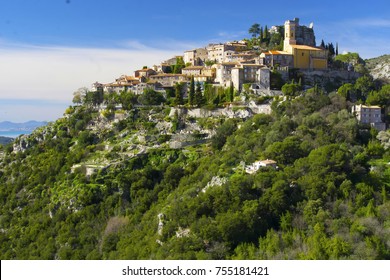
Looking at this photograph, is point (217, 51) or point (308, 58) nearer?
point (308, 58)

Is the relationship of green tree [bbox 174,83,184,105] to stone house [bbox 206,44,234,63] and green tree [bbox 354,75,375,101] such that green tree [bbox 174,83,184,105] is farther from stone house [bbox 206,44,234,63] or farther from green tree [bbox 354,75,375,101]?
green tree [bbox 354,75,375,101]

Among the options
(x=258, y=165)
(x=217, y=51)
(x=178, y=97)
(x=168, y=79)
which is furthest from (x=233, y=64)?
(x=258, y=165)

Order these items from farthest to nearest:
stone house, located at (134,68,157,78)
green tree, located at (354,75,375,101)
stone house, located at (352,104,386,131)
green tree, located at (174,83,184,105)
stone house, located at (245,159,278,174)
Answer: stone house, located at (134,68,157,78) < green tree, located at (174,83,184,105) < green tree, located at (354,75,375,101) < stone house, located at (352,104,386,131) < stone house, located at (245,159,278,174)

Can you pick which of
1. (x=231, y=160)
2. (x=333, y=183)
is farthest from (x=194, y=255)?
(x=231, y=160)

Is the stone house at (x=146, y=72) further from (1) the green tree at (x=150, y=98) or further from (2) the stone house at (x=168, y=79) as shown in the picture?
(1) the green tree at (x=150, y=98)

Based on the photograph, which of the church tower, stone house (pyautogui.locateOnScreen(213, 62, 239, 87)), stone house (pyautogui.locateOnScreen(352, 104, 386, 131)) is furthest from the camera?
the church tower

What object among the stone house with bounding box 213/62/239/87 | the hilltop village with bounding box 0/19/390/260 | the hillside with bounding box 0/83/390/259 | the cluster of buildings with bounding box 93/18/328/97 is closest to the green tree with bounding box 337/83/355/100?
the hilltop village with bounding box 0/19/390/260

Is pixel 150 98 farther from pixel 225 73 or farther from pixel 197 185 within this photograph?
pixel 197 185
